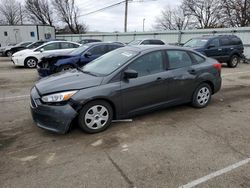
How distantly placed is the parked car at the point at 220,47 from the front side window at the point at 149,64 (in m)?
7.82

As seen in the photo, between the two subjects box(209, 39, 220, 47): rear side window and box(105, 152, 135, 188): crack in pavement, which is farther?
box(209, 39, 220, 47): rear side window

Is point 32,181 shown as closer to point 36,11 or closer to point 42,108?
point 42,108

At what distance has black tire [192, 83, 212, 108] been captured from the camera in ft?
17.5

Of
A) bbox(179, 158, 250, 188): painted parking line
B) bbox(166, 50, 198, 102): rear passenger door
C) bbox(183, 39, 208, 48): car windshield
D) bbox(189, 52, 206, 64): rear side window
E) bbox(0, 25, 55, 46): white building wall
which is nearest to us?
bbox(179, 158, 250, 188): painted parking line

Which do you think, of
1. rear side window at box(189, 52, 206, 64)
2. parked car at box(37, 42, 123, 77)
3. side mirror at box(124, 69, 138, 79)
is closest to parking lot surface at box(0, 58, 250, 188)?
side mirror at box(124, 69, 138, 79)

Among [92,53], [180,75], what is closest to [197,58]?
[180,75]

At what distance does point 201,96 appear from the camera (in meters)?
5.42

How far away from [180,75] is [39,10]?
5598cm

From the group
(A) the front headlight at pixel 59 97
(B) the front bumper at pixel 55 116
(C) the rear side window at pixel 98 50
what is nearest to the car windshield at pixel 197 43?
(C) the rear side window at pixel 98 50

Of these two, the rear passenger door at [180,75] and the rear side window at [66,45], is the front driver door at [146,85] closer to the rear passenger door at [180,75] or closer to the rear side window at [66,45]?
the rear passenger door at [180,75]

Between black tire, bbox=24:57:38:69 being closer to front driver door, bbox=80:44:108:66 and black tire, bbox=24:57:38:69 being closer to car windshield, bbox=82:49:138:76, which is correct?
front driver door, bbox=80:44:108:66

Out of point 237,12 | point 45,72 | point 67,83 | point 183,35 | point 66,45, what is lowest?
point 45,72

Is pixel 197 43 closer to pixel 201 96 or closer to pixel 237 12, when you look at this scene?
pixel 201 96

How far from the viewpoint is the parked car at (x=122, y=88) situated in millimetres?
3774
